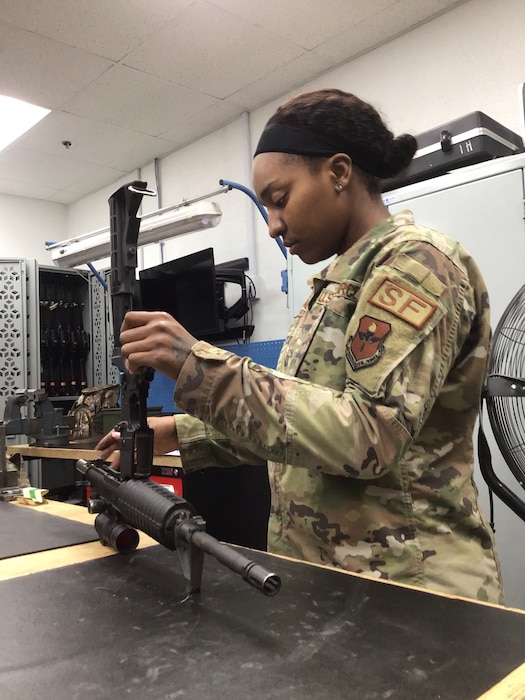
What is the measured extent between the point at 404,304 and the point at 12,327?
3102 millimetres

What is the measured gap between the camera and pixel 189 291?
309 cm

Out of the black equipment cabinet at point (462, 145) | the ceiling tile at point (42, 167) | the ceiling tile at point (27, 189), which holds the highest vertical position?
the ceiling tile at point (42, 167)

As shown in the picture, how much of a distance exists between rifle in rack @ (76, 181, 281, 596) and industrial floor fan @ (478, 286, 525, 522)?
0.51m

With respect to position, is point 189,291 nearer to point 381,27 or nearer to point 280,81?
point 280,81

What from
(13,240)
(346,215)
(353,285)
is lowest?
(353,285)

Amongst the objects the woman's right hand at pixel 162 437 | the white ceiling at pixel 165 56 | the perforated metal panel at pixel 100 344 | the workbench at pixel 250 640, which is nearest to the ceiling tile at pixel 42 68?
the white ceiling at pixel 165 56

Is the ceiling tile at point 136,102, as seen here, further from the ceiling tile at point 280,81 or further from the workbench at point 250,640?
the workbench at point 250,640

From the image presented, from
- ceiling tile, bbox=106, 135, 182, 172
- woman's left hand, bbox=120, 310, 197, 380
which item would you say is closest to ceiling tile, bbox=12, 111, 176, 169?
ceiling tile, bbox=106, 135, 182, 172

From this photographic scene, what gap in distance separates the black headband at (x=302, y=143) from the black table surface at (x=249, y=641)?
57 centimetres

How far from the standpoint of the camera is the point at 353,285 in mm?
822

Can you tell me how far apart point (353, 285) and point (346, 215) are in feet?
0.41

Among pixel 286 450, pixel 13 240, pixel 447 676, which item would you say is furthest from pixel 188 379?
pixel 13 240

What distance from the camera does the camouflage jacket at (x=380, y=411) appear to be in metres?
0.66

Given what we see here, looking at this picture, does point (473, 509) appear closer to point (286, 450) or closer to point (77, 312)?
point (286, 450)
